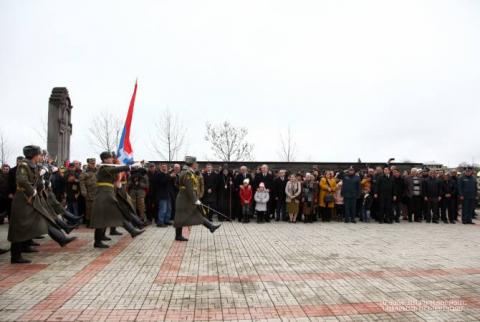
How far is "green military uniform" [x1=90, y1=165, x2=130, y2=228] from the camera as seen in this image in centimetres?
840

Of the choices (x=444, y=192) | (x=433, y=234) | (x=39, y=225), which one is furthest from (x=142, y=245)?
(x=444, y=192)

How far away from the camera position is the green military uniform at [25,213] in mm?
6934

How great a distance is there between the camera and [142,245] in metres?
8.92

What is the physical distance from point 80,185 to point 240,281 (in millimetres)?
7902

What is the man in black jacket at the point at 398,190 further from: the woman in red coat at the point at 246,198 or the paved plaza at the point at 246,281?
the woman in red coat at the point at 246,198

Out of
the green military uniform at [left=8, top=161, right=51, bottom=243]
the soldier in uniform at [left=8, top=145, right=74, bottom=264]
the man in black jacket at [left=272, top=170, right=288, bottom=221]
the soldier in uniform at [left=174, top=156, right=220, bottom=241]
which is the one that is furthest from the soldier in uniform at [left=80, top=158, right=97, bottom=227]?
the man in black jacket at [left=272, top=170, right=288, bottom=221]

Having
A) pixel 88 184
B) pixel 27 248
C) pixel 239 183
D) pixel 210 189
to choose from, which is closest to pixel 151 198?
pixel 210 189

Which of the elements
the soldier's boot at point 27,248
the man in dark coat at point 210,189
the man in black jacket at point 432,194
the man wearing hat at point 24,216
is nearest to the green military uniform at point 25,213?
the man wearing hat at point 24,216

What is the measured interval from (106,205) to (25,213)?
1.66 meters

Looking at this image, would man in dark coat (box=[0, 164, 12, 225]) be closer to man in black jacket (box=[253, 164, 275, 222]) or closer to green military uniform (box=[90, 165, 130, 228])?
green military uniform (box=[90, 165, 130, 228])

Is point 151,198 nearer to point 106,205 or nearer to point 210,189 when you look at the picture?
point 210,189

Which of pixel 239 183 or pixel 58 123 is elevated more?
pixel 58 123

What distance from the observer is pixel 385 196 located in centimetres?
1445

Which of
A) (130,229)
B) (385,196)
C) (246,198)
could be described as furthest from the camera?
(385,196)
